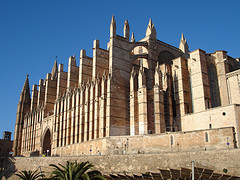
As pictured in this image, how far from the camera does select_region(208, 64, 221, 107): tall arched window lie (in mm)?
29500

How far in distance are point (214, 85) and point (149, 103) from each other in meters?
7.11

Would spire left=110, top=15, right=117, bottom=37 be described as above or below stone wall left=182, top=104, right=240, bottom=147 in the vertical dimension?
above

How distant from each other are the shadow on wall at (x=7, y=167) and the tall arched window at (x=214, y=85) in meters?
21.9

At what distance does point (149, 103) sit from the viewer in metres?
28.8

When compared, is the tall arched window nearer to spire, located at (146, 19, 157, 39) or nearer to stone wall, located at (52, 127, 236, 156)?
spire, located at (146, 19, 157, 39)

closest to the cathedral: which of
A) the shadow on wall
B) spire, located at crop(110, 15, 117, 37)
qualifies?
spire, located at crop(110, 15, 117, 37)

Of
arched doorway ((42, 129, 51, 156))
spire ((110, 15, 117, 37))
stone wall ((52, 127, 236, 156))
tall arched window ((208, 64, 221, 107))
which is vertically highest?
spire ((110, 15, 117, 37))

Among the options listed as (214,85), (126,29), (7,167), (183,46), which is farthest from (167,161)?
(183,46)

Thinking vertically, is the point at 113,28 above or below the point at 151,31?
below

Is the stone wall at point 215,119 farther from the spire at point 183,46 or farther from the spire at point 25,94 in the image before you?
the spire at point 25,94

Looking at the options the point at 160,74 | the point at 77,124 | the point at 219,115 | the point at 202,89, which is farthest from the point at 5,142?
the point at 219,115

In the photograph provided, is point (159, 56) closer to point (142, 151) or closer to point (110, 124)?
point (110, 124)

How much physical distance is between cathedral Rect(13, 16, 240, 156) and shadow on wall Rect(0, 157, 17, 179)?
6.12 m

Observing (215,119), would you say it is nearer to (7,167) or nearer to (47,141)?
(7,167)
